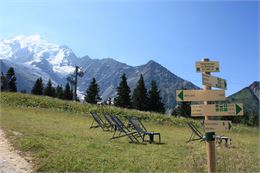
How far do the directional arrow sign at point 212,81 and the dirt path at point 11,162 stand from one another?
3.97 meters

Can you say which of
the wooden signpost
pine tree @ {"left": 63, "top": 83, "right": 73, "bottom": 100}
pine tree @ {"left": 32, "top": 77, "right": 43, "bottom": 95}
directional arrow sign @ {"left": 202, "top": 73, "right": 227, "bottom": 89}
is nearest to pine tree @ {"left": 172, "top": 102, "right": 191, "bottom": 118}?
pine tree @ {"left": 63, "top": 83, "right": 73, "bottom": 100}

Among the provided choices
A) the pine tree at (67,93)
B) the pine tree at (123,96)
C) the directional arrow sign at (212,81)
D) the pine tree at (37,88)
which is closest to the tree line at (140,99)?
the pine tree at (123,96)

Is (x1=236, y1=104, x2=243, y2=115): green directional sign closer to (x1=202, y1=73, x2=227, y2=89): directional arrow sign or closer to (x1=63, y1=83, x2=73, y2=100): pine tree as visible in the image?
(x1=202, y1=73, x2=227, y2=89): directional arrow sign

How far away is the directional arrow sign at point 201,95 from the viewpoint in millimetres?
5441

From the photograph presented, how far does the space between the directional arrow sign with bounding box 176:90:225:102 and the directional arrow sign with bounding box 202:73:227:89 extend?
0.14 metres

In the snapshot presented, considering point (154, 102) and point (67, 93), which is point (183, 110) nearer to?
point (154, 102)

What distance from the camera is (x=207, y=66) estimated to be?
569cm

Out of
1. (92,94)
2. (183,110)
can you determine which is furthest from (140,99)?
(92,94)

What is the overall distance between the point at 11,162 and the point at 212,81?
467 centimetres

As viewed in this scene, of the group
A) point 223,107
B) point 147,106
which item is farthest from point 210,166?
point 147,106

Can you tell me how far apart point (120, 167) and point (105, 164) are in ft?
1.20

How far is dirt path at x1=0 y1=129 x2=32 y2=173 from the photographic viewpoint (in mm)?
6988

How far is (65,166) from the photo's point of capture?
7.24 metres

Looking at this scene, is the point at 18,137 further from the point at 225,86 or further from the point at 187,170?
the point at 225,86
